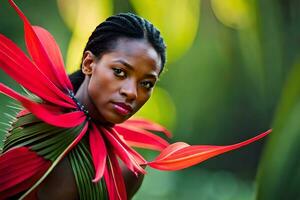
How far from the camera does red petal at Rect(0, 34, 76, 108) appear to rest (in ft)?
2.21

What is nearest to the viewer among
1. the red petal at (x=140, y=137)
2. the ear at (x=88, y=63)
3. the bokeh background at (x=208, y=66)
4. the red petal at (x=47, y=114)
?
the red petal at (x=47, y=114)

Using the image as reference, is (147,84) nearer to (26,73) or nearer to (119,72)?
(119,72)

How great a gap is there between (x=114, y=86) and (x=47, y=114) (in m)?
0.10

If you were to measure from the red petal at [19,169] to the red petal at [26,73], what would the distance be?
0.24 ft

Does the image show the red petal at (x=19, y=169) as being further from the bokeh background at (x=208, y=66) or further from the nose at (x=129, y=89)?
the bokeh background at (x=208, y=66)

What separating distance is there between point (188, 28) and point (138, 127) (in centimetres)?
73

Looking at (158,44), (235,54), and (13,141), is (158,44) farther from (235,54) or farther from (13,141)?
(235,54)

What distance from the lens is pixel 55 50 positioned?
0.80m

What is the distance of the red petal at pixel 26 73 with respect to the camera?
67 cm

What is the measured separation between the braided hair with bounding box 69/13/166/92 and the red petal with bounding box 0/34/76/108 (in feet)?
0.26

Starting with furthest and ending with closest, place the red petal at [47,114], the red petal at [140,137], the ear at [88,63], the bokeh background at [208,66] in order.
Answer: the bokeh background at [208,66] < the red petal at [140,137] < the ear at [88,63] < the red petal at [47,114]

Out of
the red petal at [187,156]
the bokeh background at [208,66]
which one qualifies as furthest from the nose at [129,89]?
the bokeh background at [208,66]

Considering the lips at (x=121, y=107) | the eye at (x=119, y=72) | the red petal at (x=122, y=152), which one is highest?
the eye at (x=119, y=72)

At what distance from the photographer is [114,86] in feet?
2.30
